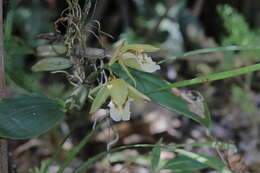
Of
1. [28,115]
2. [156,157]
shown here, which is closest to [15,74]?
[28,115]

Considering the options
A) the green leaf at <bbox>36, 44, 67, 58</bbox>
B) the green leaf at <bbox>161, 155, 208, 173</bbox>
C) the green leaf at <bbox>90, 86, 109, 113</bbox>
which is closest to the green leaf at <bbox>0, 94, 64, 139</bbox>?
the green leaf at <bbox>90, 86, 109, 113</bbox>

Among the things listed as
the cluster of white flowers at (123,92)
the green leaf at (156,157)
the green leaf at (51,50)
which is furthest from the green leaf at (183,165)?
the green leaf at (51,50)

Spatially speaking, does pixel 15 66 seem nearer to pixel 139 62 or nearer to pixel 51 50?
pixel 51 50

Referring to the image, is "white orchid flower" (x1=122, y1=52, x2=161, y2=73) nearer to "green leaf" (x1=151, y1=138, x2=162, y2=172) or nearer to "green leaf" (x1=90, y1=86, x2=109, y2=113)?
"green leaf" (x1=90, y1=86, x2=109, y2=113)

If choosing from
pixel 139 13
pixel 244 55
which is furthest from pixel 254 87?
pixel 139 13

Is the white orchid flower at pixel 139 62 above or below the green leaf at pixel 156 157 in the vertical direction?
above

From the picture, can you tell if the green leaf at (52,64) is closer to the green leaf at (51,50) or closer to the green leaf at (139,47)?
the green leaf at (51,50)

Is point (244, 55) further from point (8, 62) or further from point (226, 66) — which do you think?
point (8, 62)
